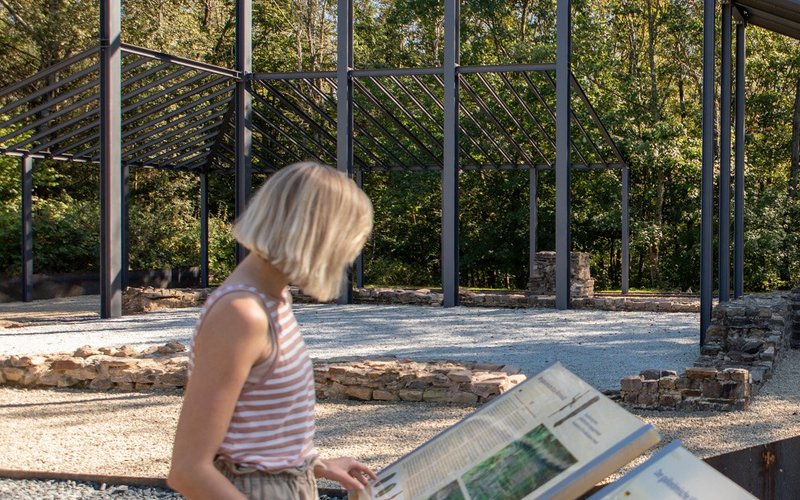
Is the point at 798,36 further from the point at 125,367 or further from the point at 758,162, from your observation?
the point at 758,162

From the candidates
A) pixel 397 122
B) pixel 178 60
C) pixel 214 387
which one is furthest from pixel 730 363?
pixel 178 60

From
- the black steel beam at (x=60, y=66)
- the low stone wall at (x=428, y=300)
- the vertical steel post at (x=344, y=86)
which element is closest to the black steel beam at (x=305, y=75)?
the vertical steel post at (x=344, y=86)

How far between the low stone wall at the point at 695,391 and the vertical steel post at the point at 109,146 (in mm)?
8162

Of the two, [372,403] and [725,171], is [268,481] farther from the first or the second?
[725,171]

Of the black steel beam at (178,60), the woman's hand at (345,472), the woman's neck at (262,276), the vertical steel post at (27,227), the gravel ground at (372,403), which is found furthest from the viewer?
the vertical steel post at (27,227)

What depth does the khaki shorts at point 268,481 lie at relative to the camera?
1590mm

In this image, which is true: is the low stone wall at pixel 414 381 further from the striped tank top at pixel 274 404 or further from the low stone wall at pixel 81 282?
the low stone wall at pixel 81 282

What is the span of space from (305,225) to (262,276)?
13 cm

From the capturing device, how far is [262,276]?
1.54m

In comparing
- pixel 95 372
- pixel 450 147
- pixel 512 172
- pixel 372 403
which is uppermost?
pixel 512 172

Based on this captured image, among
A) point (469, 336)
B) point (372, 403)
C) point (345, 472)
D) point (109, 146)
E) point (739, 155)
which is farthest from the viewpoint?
point (739, 155)

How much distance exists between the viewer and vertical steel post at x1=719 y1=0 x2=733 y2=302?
1055cm

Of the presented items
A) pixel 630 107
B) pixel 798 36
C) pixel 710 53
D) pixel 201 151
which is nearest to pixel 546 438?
pixel 710 53

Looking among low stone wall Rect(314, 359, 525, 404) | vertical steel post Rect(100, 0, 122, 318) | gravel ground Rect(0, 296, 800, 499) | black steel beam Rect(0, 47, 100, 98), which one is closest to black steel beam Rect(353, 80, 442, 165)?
gravel ground Rect(0, 296, 800, 499)
